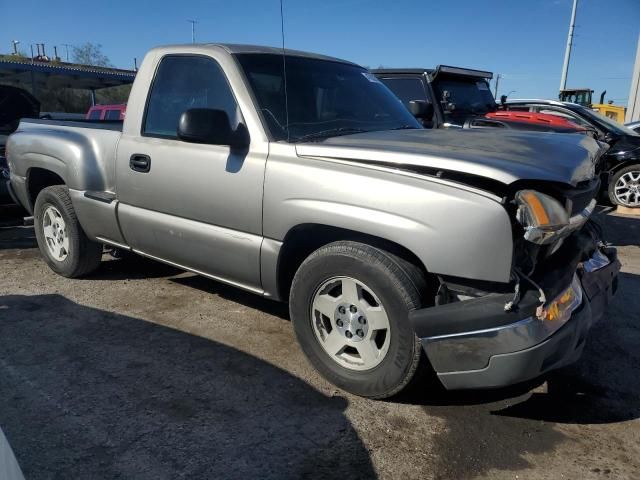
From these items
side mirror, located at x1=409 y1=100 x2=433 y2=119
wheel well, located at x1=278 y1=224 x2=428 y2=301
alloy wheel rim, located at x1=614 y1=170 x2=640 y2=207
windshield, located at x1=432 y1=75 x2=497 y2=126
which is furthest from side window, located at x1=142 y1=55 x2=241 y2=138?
alloy wheel rim, located at x1=614 y1=170 x2=640 y2=207

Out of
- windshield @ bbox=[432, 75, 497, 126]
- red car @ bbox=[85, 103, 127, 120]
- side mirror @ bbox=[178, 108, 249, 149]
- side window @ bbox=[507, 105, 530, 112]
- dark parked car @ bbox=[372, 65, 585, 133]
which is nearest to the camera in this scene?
side mirror @ bbox=[178, 108, 249, 149]

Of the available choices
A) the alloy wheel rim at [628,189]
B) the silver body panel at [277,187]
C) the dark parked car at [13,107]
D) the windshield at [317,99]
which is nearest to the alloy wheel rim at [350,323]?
the silver body panel at [277,187]

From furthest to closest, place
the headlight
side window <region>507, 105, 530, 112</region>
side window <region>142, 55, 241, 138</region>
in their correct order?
side window <region>507, 105, 530, 112</region>, side window <region>142, 55, 241, 138</region>, the headlight

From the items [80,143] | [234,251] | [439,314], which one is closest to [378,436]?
[439,314]

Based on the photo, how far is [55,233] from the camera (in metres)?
4.89

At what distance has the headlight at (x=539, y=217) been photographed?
7.30ft

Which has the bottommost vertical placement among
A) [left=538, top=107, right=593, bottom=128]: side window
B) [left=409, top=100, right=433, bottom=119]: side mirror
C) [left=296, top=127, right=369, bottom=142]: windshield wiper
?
[left=538, top=107, right=593, bottom=128]: side window

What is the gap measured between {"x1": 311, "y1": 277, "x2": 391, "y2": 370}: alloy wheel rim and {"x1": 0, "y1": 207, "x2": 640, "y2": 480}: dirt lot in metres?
0.24

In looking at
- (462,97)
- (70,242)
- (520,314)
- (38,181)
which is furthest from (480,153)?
(462,97)

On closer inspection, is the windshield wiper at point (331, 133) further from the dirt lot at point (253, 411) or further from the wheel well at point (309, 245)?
the dirt lot at point (253, 411)

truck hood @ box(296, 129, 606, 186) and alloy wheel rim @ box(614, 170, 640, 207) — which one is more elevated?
truck hood @ box(296, 129, 606, 186)

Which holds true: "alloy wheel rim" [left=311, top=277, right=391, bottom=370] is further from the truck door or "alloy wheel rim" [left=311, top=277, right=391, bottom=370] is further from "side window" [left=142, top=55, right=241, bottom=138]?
"side window" [left=142, top=55, right=241, bottom=138]

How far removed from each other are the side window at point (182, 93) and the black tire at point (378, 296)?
114 centimetres

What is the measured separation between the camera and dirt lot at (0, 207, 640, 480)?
7.70 feet
